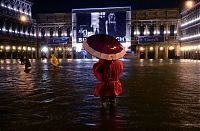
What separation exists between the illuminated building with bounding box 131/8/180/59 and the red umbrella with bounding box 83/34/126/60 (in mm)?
84039

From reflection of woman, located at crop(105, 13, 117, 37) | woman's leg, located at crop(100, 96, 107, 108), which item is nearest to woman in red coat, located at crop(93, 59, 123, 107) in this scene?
woman's leg, located at crop(100, 96, 107, 108)

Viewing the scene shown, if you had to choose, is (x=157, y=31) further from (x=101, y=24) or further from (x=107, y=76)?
(x=107, y=76)

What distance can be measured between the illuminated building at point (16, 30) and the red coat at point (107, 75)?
6982 cm

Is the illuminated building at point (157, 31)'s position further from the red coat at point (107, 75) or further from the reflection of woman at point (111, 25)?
the red coat at point (107, 75)

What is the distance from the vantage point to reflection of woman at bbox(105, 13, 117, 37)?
89188mm

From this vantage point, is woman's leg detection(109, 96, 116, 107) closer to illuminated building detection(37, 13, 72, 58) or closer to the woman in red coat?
the woman in red coat

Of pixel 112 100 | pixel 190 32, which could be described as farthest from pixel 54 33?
pixel 112 100

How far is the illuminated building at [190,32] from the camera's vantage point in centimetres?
7600

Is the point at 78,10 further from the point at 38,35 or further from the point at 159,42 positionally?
the point at 159,42

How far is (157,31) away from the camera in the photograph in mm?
96250

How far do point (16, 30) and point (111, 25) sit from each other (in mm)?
Result: 22023

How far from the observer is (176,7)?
3797 inches

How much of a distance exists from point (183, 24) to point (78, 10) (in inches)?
1032

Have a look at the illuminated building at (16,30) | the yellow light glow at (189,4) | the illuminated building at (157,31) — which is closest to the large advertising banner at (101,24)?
the illuminated building at (157,31)
